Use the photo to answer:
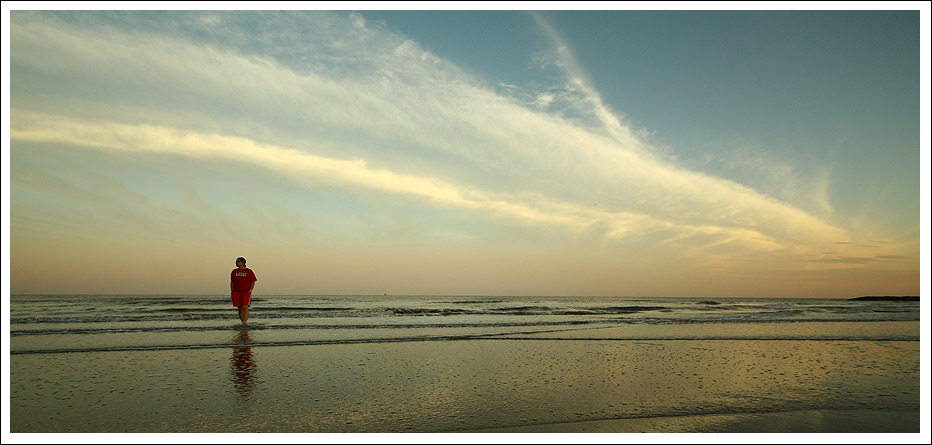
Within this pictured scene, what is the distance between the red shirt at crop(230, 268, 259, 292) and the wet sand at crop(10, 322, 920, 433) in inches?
182


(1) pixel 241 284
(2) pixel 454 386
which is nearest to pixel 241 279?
(1) pixel 241 284

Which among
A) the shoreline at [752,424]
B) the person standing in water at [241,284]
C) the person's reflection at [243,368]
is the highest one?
the person standing in water at [241,284]

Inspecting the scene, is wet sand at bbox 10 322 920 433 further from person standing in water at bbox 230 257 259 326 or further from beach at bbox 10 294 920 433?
person standing in water at bbox 230 257 259 326

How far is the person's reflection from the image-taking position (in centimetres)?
630

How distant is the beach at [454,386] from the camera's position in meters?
5.02

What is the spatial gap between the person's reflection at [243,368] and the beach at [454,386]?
0.04 meters

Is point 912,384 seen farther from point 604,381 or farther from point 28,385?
point 28,385

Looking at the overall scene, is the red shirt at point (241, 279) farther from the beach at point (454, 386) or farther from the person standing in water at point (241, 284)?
the beach at point (454, 386)

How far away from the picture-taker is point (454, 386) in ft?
21.6

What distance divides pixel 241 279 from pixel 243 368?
739cm

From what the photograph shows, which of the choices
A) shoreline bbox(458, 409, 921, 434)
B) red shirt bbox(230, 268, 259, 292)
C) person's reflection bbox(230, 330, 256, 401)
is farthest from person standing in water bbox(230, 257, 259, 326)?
shoreline bbox(458, 409, 921, 434)

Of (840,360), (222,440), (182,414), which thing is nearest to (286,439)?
(222,440)

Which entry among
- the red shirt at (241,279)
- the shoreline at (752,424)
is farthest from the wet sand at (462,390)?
the red shirt at (241,279)

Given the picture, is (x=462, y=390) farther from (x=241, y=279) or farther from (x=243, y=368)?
(x=241, y=279)
